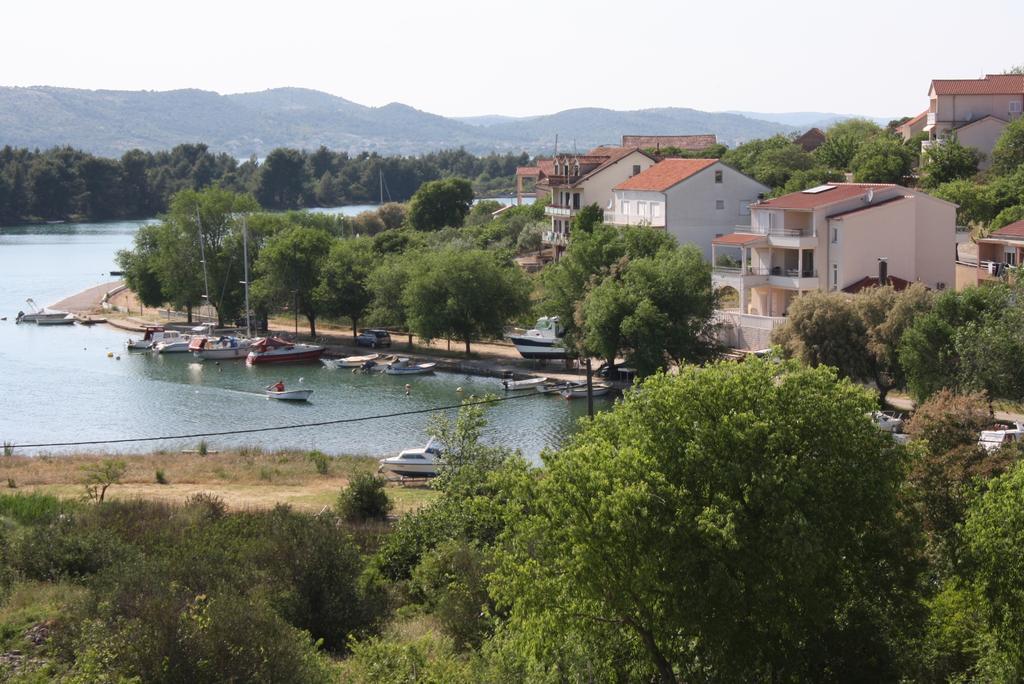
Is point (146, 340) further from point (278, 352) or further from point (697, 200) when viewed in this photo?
point (697, 200)

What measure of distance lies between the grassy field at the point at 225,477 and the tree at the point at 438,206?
4899 centimetres

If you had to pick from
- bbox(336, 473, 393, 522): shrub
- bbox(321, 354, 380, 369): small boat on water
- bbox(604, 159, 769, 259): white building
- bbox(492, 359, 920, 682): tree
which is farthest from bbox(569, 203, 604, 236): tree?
bbox(492, 359, 920, 682): tree

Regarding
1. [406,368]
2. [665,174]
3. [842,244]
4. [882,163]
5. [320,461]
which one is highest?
[882,163]

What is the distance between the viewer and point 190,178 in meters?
152

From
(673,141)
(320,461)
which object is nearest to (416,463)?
(320,461)

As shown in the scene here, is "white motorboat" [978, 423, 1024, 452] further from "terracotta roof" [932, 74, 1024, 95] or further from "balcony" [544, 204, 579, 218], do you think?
"terracotta roof" [932, 74, 1024, 95]

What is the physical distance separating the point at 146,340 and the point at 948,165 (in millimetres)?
38341

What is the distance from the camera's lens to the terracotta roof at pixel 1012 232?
44.2 metres

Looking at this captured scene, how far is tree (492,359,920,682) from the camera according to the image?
1495 cm

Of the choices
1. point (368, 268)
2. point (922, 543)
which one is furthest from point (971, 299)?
point (368, 268)

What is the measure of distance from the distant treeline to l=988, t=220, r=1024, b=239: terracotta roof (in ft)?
307

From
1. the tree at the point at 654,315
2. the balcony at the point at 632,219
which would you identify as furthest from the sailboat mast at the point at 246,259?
the tree at the point at 654,315

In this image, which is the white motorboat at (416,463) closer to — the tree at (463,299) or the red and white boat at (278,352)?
the tree at (463,299)

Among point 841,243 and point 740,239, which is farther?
point 740,239
